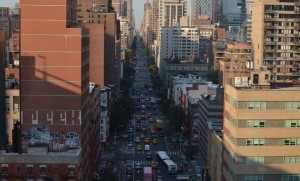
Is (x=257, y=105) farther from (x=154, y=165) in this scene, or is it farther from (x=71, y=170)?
(x=154, y=165)

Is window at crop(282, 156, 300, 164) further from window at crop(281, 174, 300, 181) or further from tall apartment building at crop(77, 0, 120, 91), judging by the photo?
tall apartment building at crop(77, 0, 120, 91)

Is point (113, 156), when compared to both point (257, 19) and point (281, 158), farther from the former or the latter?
point (281, 158)

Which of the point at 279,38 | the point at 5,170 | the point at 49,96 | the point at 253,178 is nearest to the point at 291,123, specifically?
the point at 253,178

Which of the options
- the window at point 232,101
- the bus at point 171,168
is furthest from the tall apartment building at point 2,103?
the bus at point 171,168

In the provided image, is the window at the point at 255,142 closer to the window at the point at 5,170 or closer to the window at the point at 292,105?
the window at the point at 292,105

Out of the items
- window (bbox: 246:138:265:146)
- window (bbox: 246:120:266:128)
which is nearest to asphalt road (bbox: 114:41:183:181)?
window (bbox: 246:138:265:146)

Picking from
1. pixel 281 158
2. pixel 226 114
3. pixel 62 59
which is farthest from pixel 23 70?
pixel 281 158
